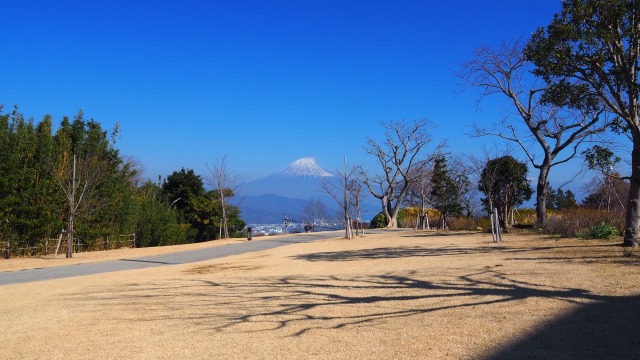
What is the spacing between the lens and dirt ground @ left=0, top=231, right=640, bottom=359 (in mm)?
4965

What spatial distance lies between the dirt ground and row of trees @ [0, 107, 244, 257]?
8.14 metres

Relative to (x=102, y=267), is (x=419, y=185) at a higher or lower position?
higher

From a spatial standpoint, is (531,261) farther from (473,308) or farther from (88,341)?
(88,341)

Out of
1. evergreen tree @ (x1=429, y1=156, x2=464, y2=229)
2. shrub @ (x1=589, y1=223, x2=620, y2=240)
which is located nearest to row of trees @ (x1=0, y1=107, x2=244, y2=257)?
evergreen tree @ (x1=429, y1=156, x2=464, y2=229)

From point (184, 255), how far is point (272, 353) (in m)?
14.5

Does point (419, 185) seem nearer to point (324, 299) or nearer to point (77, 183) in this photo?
point (77, 183)

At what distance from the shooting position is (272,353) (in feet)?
16.5

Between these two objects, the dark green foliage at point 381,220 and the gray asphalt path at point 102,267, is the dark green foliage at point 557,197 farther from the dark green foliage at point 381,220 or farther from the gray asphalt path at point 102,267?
the gray asphalt path at point 102,267

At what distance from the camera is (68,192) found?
18.6 meters

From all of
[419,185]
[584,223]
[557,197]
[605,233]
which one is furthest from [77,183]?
[557,197]

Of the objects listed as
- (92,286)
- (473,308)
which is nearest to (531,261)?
(473,308)

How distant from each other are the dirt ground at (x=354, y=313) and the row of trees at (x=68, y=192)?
8.14m

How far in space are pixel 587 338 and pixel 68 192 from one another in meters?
18.1

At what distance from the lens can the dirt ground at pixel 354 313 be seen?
4965 mm
